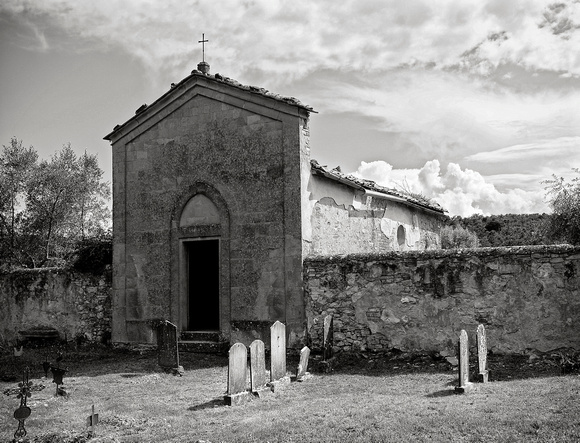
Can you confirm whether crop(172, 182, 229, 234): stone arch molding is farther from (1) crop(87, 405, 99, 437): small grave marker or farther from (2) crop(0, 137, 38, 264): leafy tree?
(2) crop(0, 137, 38, 264): leafy tree

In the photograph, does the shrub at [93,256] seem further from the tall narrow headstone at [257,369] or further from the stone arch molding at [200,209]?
the tall narrow headstone at [257,369]

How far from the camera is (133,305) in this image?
17.1m

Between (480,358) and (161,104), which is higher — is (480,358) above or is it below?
below

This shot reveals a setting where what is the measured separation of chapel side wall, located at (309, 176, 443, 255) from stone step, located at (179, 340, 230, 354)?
3.51 metres

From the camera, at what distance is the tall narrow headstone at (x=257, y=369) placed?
428 inches

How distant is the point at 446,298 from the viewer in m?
13.3

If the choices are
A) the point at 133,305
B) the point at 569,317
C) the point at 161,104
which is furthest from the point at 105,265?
the point at 569,317

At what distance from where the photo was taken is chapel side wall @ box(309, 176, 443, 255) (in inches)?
622

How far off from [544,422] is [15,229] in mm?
25879

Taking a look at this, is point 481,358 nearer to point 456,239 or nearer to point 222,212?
point 222,212

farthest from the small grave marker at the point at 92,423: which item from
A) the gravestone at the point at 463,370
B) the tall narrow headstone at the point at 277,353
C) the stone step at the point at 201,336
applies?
the stone step at the point at 201,336

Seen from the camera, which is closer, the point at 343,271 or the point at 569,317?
the point at 569,317

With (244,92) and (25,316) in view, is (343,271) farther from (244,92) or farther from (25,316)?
(25,316)

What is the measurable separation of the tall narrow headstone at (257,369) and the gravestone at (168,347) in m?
3.07
